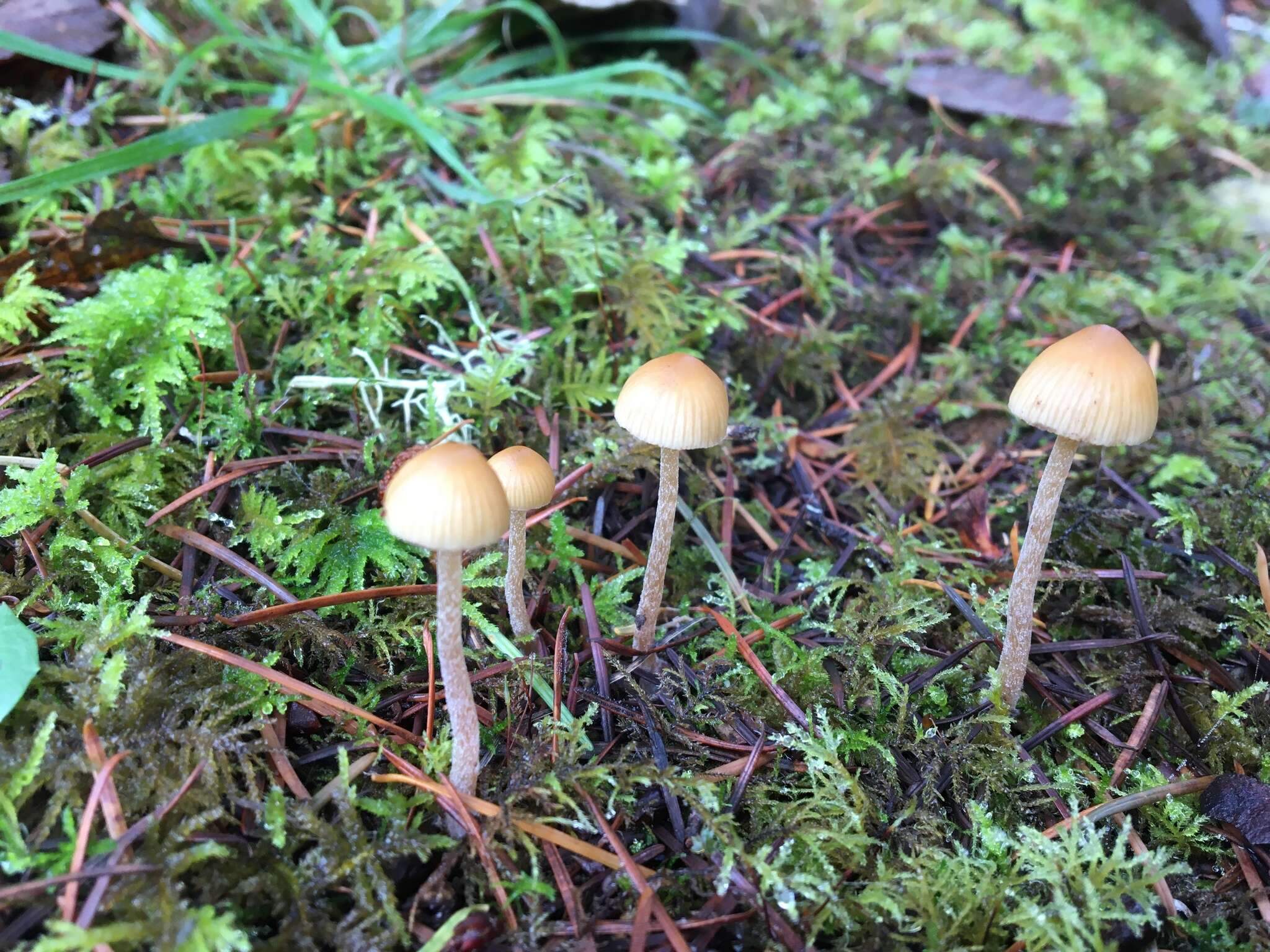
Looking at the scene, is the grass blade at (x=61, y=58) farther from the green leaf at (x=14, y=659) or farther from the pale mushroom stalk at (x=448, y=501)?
the pale mushroom stalk at (x=448, y=501)

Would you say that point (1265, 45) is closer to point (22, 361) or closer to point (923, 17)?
point (923, 17)

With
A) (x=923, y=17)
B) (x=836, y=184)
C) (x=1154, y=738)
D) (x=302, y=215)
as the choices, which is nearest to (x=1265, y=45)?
(x=923, y=17)

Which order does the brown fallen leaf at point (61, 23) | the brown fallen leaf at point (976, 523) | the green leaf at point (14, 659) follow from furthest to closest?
1. the brown fallen leaf at point (61, 23)
2. the brown fallen leaf at point (976, 523)
3. the green leaf at point (14, 659)

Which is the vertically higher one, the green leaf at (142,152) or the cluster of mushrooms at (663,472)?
the green leaf at (142,152)

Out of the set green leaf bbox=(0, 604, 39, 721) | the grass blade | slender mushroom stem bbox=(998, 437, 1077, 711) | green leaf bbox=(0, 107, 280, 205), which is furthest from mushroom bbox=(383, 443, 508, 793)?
the grass blade

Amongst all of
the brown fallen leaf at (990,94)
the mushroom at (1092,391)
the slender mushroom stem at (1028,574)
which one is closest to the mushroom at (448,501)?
the mushroom at (1092,391)

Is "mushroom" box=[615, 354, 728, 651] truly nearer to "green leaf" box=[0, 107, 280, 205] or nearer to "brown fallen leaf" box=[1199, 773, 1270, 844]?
"brown fallen leaf" box=[1199, 773, 1270, 844]
